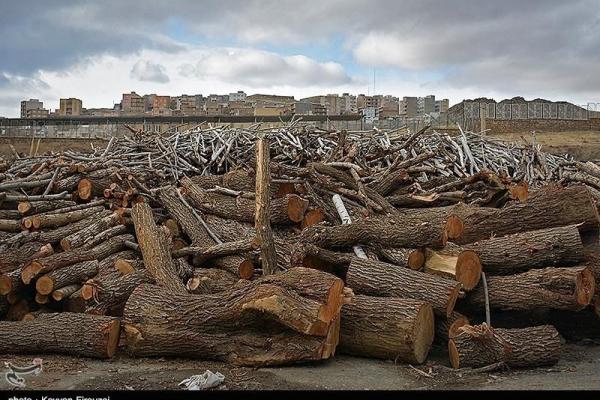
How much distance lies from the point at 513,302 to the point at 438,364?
39.1 inches

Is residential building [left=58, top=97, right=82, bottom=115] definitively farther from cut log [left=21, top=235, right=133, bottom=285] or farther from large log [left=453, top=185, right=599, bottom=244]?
large log [left=453, top=185, right=599, bottom=244]

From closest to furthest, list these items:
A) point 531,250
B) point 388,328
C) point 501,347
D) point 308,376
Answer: point 308,376 → point 501,347 → point 388,328 → point 531,250

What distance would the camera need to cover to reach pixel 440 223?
657 centimetres

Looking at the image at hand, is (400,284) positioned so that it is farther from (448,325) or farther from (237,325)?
(237,325)

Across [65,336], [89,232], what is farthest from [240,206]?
[65,336]

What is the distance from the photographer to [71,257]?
7.32 m

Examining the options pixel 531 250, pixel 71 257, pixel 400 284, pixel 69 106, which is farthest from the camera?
pixel 69 106

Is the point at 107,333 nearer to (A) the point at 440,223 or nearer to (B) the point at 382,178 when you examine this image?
(A) the point at 440,223

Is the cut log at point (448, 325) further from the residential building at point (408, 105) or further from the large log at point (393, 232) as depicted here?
the residential building at point (408, 105)

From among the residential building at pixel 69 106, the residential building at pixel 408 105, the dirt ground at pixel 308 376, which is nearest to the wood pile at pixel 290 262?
the dirt ground at pixel 308 376

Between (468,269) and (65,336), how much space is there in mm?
4026

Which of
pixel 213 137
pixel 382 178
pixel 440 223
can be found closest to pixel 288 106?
pixel 213 137

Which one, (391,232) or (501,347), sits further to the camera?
(391,232)

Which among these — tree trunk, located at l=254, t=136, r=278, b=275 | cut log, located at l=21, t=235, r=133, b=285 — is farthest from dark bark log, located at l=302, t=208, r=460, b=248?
cut log, located at l=21, t=235, r=133, b=285
